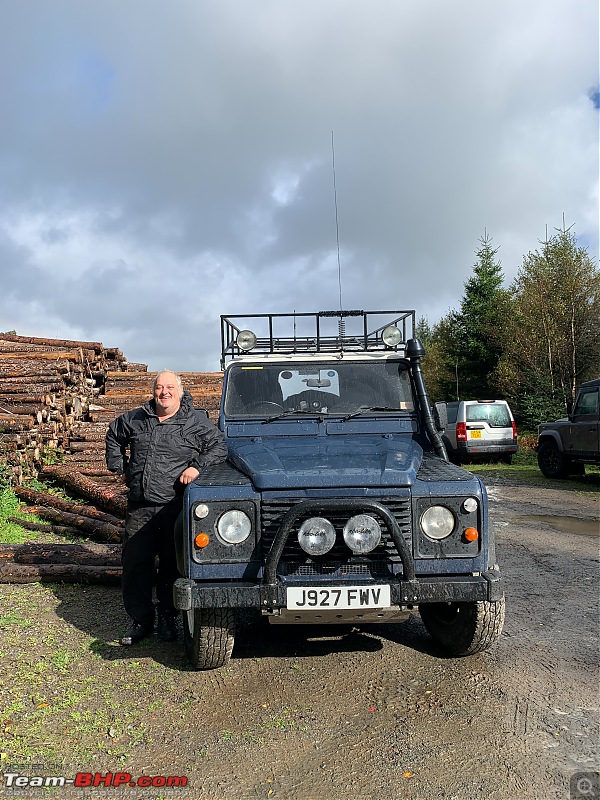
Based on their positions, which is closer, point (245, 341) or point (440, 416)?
point (440, 416)

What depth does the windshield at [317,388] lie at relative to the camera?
5.14 m

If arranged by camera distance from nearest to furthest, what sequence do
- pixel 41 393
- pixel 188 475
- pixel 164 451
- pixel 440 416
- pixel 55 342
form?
pixel 188 475 → pixel 164 451 → pixel 440 416 → pixel 41 393 → pixel 55 342

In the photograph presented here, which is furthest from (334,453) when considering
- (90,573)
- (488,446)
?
(488,446)

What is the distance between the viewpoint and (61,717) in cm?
335

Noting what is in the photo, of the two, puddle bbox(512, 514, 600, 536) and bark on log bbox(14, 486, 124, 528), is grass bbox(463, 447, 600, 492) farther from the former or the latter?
bark on log bbox(14, 486, 124, 528)

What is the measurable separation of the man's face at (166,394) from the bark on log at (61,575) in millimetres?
2008

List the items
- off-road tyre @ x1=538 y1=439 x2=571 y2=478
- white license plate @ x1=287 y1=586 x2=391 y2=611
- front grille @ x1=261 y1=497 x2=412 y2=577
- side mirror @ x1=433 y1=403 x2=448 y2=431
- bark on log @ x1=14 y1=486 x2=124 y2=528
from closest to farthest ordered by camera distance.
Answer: white license plate @ x1=287 y1=586 x2=391 y2=611 → front grille @ x1=261 y1=497 x2=412 y2=577 → side mirror @ x1=433 y1=403 x2=448 y2=431 → bark on log @ x1=14 y1=486 x2=124 y2=528 → off-road tyre @ x1=538 y1=439 x2=571 y2=478

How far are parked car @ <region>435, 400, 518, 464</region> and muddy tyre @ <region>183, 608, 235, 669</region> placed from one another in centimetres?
1364

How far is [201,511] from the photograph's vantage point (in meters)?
3.55

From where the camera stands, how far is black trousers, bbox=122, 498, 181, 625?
177 inches

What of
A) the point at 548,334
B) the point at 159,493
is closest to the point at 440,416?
the point at 159,493

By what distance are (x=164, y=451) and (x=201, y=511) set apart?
3.46 ft

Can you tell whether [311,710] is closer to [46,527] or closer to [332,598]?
[332,598]

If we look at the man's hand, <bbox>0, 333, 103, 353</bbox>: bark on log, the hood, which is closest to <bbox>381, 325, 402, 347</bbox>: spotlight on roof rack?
the hood
